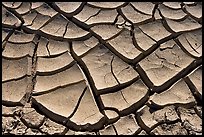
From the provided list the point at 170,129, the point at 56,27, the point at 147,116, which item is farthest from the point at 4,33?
the point at 170,129

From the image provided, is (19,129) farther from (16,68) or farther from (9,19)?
(9,19)

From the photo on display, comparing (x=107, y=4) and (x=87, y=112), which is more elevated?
(x=107, y=4)

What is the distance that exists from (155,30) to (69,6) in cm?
60

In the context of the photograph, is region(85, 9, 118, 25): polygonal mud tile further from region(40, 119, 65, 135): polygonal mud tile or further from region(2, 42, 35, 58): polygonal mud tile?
region(40, 119, 65, 135): polygonal mud tile

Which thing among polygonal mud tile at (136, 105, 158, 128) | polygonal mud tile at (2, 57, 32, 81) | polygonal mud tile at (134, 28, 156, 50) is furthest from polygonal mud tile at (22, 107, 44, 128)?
polygonal mud tile at (134, 28, 156, 50)

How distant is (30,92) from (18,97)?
0.22 feet

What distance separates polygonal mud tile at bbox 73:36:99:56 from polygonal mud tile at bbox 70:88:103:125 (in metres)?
0.30

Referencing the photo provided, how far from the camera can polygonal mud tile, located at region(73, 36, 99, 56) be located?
2.36 m

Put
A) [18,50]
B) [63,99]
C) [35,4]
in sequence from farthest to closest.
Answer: [35,4] → [18,50] → [63,99]

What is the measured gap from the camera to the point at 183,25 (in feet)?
8.29

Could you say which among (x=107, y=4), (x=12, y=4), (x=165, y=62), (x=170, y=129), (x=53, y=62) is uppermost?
(x=12, y=4)

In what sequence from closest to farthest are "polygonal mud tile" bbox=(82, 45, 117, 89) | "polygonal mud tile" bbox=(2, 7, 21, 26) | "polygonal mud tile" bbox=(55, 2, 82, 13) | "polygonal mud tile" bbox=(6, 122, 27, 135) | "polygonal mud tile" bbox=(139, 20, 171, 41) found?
"polygonal mud tile" bbox=(6, 122, 27, 135) → "polygonal mud tile" bbox=(82, 45, 117, 89) → "polygonal mud tile" bbox=(139, 20, 171, 41) → "polygonal mud tile" bbox=(2, 7, 21, 26) → "polygonal mud tile" bbox=(55, 2, 82, 13)

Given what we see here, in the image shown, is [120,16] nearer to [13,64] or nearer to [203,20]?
[203,20]

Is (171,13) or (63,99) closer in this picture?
(63,99)
